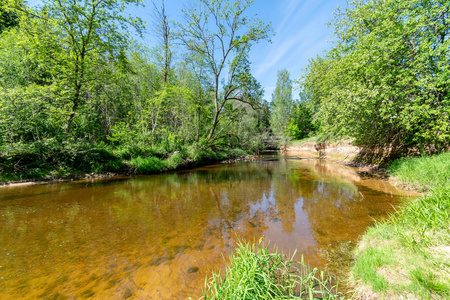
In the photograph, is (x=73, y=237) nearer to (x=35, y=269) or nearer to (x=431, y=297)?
(x=35, y=269)

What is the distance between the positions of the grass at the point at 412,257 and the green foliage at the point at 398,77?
18.6 ft

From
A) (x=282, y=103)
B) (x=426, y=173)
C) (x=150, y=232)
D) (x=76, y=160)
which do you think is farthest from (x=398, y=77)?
(x=282, y=103)

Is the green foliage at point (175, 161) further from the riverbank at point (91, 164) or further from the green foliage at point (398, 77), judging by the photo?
the green foliage at point (398, 77)

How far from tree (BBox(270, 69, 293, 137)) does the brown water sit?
124 feet

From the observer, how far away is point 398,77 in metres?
7.17

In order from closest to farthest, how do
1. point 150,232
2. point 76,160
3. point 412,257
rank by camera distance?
point 412,257 → point 150,232 → point 76,160

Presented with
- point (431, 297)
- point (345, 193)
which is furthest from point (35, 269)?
point (345, 193)

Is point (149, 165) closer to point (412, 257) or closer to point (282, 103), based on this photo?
point (412, 257)

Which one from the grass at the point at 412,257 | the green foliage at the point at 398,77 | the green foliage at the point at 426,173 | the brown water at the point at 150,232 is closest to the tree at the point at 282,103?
the green foliage at the point at 398,77

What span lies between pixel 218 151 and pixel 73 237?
1684 centimetres

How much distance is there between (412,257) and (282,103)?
155 ft

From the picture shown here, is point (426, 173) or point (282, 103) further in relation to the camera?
point (282, 103)

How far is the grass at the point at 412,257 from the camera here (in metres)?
1.59

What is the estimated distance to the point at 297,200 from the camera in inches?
231
